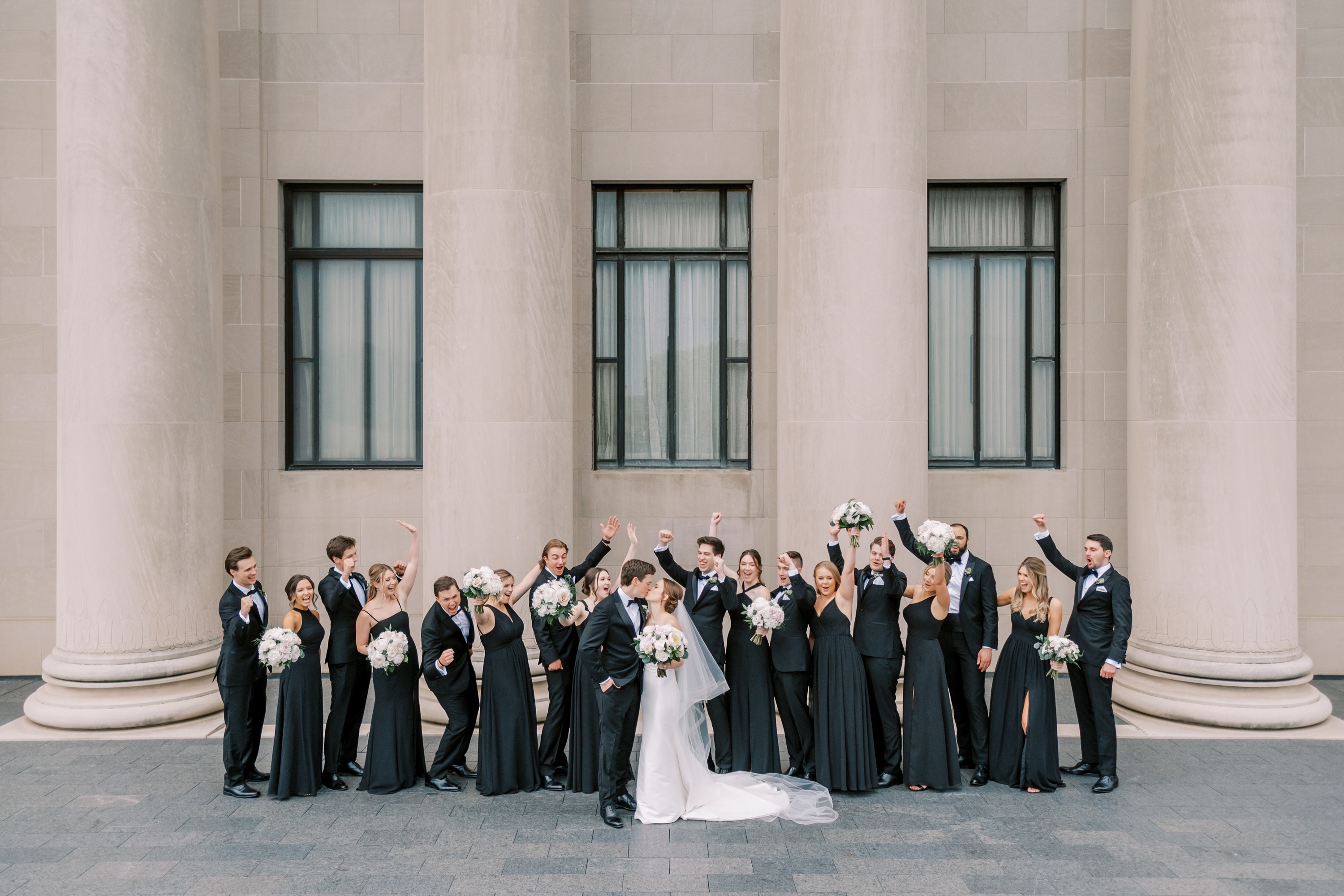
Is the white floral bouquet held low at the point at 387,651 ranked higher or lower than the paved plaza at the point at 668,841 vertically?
higher

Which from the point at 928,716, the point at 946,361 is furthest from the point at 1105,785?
the point at 946,361

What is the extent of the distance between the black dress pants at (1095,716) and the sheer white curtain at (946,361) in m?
5.04

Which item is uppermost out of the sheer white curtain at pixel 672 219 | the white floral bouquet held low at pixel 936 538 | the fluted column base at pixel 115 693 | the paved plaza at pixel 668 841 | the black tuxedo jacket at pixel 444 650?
the sheer white curtain at pixel 672 219

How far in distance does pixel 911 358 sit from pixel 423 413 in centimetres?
556

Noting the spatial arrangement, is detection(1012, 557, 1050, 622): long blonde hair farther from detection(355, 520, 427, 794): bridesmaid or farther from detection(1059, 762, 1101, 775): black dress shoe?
detection(355, 520, 427, 794): bridesmaid

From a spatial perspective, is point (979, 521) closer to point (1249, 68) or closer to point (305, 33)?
point (1249, 68)

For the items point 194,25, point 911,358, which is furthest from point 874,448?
point 194,25

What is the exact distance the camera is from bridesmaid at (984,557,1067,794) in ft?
29.9

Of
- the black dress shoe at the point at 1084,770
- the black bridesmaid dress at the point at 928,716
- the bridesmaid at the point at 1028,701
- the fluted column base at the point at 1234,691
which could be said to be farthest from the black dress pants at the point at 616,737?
the fluted column base at the point at 1234,691

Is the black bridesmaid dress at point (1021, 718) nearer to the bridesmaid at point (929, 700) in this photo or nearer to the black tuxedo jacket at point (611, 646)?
the bridesmaid at point (929, 700)

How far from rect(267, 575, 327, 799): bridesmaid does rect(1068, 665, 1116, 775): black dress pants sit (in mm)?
6831

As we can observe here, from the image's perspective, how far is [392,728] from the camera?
361 inches

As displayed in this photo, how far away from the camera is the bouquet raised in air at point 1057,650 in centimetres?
891

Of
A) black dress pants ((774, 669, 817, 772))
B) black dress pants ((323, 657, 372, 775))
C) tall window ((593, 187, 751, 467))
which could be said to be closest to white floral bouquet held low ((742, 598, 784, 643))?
black dress pants ((774, 669, 817, 772))
